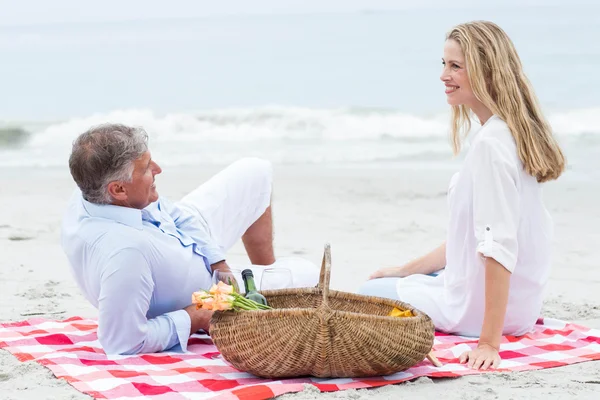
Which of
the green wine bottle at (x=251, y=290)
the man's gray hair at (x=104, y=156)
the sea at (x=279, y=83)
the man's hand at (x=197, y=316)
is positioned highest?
the sea at (x=279, y=83)

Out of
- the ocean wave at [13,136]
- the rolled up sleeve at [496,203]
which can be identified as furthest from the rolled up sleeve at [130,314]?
the ocean wave at [13,136]

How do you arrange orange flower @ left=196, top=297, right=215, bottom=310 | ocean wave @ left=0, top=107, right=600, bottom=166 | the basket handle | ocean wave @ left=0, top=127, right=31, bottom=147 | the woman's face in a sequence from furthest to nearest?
ocean wave @ left=0, top=127, right=31, bottom=147 → ocean wave @ left=0, top=107, right=600, bottom=166 → the woman's face → orange flower @ left=196, top=297, right=215, bottom=310 → the basket handle

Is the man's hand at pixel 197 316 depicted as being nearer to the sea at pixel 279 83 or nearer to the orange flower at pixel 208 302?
the orange flower at pixel 208 302

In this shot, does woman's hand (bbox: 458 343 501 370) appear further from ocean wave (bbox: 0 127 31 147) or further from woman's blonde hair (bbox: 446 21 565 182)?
ocean wave (bbox: 0 127 31 147)

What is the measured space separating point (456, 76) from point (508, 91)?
24cm

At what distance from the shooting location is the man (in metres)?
3.55

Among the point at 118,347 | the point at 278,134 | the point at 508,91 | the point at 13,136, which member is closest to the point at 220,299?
the point at 118,347

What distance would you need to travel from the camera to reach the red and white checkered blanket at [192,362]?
129 inches

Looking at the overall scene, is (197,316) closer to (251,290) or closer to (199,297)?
(251,290)

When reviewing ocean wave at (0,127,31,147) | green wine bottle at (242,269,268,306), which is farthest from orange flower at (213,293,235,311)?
ocean wave at (0,127,31,147)

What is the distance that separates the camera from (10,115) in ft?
58.0

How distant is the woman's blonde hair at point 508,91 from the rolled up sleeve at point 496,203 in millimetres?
119

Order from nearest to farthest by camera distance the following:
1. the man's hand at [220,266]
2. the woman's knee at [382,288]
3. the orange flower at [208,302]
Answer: the orange flower at [208,302]
the man's hand at [220,266]
the woman's knee at [382,288]

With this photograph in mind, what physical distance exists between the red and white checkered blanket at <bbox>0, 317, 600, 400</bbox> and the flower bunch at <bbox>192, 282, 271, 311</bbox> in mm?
300
